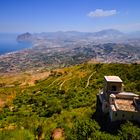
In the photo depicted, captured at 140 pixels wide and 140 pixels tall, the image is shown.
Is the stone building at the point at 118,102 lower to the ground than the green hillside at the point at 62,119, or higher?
higher

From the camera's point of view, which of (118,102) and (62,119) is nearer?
(118,102)

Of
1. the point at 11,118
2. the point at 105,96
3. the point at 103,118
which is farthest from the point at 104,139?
the point at 11,118

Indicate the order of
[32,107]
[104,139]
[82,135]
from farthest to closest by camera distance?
1. [32,107]
2. [82,135]
3. [104,139]

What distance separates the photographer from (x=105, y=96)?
137 feet

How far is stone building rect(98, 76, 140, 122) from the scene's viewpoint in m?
35.4

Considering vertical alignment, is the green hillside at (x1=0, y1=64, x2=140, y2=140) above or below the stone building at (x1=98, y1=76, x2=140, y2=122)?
below

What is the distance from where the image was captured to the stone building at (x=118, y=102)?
35.4 m

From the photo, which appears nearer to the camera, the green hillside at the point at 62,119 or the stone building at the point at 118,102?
the green hillside at the point at 62,119

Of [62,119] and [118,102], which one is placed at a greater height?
[118,102]

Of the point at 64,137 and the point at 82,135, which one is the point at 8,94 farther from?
the point at 82,135

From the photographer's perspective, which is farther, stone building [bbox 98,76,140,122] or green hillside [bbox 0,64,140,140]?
stone building [bbox 98,76,140,122]

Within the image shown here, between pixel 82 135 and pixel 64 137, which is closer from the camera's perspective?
pixel 82 135

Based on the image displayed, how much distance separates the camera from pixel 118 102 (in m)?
38.1

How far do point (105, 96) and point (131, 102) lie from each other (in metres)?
4.75
